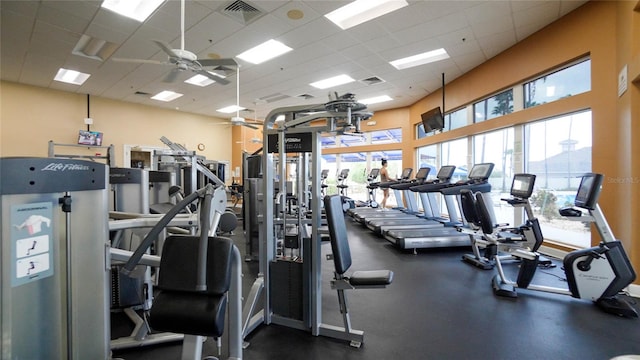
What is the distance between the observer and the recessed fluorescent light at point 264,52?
5.70 m

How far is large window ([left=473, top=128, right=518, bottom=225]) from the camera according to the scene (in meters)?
6.03

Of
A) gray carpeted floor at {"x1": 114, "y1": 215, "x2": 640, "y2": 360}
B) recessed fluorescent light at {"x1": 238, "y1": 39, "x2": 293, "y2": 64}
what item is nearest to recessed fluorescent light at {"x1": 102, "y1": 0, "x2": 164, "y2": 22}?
recessed fluorescent light at {"x1": 238, "y1": 39, "x2": 293, "y2": 64}

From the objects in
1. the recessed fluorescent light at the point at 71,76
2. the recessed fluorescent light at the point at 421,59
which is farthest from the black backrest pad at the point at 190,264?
the recessed fluorescent light at the point at 71,76

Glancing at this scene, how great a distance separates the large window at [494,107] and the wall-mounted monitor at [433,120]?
92 centimetres

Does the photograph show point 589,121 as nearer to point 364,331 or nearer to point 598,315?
point 598,315

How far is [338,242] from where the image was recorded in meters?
2.13

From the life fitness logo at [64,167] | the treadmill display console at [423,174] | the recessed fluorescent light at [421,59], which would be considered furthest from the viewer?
the treadmill display console at [423,174]

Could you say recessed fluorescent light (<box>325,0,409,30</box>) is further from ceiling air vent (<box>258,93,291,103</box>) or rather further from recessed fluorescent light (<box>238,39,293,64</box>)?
ceiling air vent (<box>258,93,291,103</box>)

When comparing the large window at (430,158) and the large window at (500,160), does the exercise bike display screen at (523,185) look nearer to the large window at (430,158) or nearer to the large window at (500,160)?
the large window at (500,160)

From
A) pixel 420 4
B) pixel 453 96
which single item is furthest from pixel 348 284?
pixel 453 96

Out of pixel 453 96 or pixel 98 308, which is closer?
pixel 98 308

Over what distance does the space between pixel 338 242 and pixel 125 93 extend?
9788mm

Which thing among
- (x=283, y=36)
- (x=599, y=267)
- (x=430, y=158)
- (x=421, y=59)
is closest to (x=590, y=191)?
(x=599, y=267)

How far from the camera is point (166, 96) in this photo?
9484 mm
